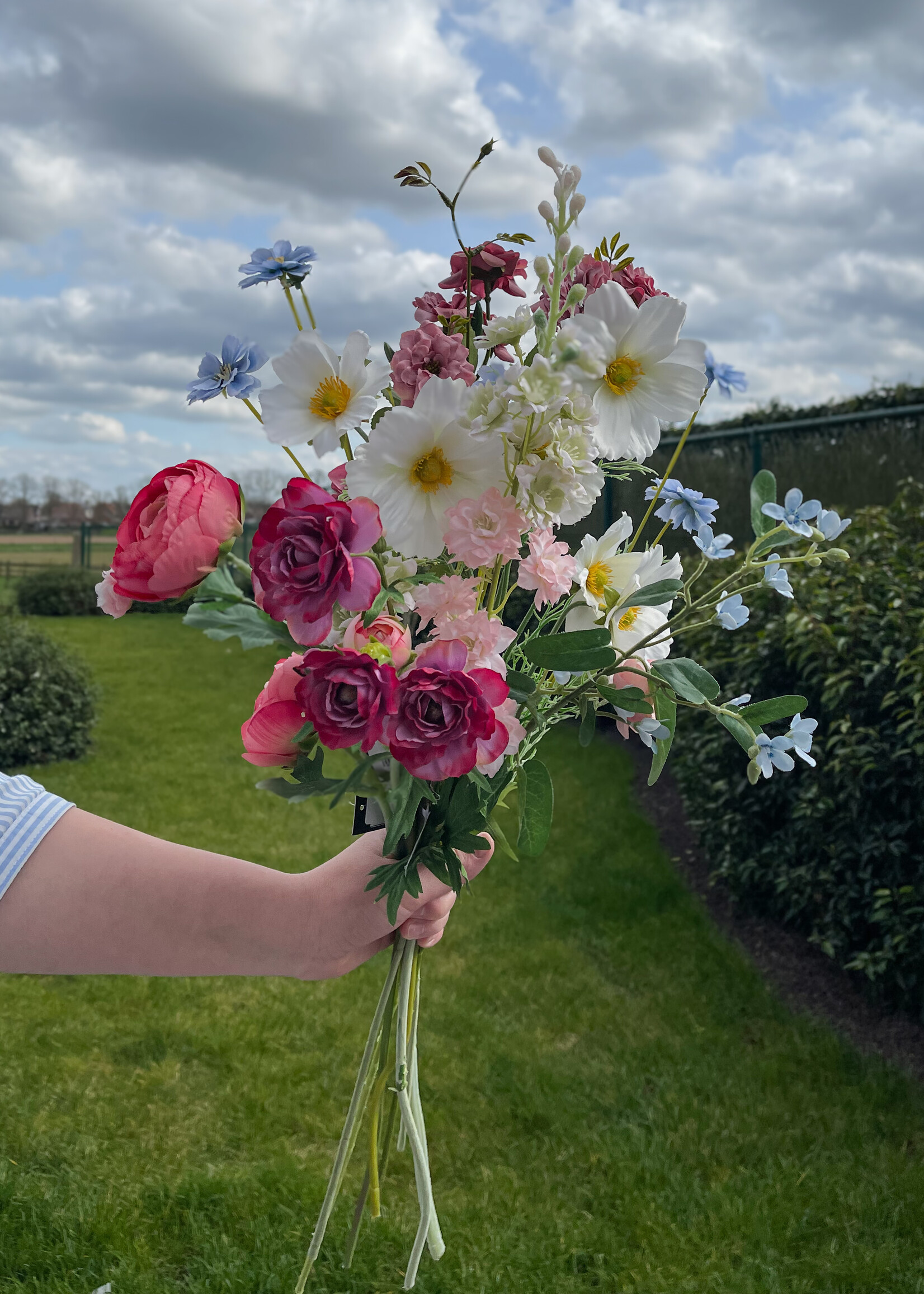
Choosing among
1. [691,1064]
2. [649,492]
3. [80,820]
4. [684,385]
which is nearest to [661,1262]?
[691,1064]

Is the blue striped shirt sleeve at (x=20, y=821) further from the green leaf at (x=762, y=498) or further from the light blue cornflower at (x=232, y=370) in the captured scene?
the green leaf at (x=762, y=498)

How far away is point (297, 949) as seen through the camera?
4.58 feet

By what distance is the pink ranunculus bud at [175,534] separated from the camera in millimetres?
938

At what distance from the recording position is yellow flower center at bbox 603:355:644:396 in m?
1.02

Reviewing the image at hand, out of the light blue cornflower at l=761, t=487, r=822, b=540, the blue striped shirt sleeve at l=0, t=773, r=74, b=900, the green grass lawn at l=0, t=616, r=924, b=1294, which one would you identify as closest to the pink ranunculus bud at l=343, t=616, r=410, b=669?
the light blue cornflower at l=761, t=487, r=822, b=540

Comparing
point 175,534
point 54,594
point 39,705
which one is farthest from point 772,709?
point 54,594

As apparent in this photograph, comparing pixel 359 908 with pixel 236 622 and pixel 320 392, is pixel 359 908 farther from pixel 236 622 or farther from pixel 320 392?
pixel 320 392

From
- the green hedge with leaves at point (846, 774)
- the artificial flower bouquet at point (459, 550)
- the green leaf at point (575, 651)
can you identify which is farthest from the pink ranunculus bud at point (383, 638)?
the green hedge with leaves at point (846, 774)

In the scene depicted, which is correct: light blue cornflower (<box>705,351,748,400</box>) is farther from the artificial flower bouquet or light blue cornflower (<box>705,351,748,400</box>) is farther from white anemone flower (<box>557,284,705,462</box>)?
white anemone flower (<box>557,284,705,462</box>)

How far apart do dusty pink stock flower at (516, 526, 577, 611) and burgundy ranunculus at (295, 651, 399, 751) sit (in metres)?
0.19

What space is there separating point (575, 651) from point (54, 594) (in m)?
14.0

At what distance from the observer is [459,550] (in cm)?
98

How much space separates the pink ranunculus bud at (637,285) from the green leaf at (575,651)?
39 cm

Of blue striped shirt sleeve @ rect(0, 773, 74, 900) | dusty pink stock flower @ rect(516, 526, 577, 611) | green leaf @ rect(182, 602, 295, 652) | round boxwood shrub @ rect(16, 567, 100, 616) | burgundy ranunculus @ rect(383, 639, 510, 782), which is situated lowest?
round boxwood shrub @ rect(16, 567, 100, 616)
